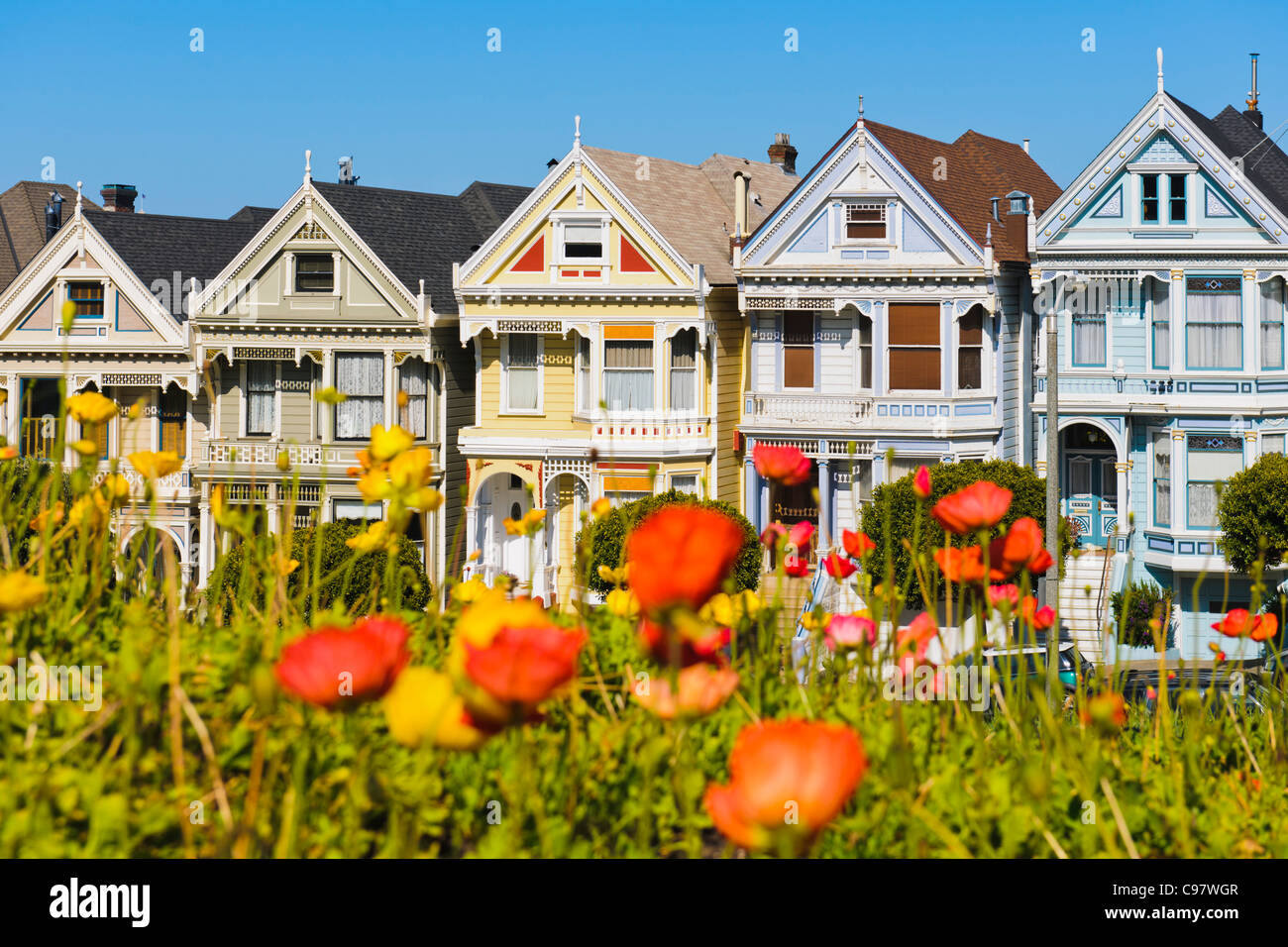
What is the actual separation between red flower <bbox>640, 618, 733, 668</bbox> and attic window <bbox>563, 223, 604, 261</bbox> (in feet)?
95.1

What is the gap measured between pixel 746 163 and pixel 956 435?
11.7 m

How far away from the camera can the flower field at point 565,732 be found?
3264 millimetres

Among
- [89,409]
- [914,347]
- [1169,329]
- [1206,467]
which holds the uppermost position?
[1169,329]

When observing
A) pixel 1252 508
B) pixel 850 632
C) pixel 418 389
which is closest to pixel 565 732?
pixel 850 632

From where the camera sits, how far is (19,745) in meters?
4.27

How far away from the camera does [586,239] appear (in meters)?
32.9

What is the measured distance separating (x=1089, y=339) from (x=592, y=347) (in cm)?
1004

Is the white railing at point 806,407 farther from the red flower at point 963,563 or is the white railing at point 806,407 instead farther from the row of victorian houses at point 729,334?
the red flower at point 963,563

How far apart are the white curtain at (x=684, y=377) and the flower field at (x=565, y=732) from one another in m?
26.6

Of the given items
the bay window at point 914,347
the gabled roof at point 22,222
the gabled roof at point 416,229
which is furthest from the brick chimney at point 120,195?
the bay window at point 914,347

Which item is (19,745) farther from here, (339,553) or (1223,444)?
(1223,444)

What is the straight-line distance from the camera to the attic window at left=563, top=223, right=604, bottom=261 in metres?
32.9

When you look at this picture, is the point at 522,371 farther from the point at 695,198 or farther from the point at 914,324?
the point at 914,324

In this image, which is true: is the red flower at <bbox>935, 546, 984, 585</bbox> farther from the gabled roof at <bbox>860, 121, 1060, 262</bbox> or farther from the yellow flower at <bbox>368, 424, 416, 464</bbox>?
the gabled roof at <bbox>860, 121, 1060, 262</bbox>
